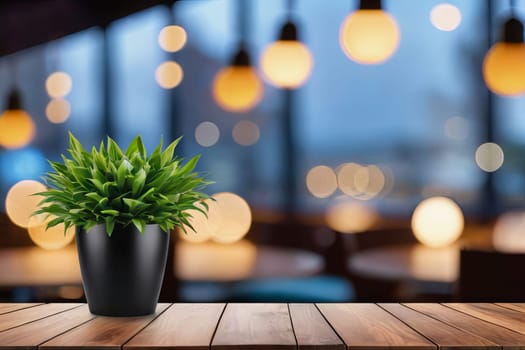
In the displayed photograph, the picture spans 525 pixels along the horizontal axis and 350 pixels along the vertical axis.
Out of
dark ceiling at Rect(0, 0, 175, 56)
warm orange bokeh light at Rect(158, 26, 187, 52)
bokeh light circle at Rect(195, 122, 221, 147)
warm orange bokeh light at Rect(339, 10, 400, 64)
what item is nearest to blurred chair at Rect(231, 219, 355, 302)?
bokeh light circle at Rect(195, 122, 221, 147)

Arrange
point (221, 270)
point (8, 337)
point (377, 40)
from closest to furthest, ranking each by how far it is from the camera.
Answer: point (8, 337) → point (221, 270) → point (377, 40)

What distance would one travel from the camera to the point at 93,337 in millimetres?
1333

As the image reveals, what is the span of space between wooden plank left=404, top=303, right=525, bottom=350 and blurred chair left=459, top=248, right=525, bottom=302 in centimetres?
142

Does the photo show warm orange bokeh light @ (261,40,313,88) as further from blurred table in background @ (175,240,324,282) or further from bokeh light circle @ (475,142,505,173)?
bokeh light circle @ (475,142,505,173)

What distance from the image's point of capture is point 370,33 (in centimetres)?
410

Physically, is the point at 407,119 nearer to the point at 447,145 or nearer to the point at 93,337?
the point at 447,145

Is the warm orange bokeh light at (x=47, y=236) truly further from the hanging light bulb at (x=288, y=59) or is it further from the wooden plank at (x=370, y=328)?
the wooden plank at (x=370, y=328)

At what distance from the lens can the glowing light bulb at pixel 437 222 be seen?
5.15 metres

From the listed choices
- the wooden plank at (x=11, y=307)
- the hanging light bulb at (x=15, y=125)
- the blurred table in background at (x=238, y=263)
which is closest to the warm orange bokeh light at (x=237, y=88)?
the blurred table in background at (x=238, y=263)

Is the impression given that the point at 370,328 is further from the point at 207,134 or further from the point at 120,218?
the point at 207,134

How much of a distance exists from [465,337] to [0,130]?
4871mm

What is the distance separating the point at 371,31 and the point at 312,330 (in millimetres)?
3009

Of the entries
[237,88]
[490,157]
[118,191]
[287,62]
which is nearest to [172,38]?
[237,88]

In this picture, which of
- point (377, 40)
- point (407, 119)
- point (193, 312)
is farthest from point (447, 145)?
point (193, 312)
